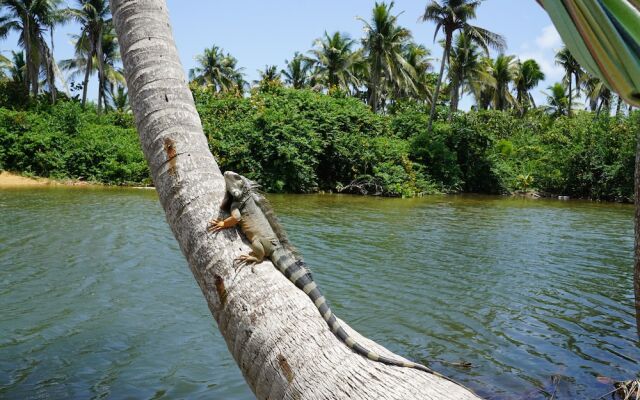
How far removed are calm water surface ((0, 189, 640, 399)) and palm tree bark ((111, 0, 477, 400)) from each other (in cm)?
375

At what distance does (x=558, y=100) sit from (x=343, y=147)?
35144 mm

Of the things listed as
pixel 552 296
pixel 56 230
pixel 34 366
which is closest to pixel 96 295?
pixel 34 366

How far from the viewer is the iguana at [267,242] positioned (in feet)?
7.60

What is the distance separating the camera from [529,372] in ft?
22.5

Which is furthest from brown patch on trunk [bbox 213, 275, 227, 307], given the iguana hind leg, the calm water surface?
the calm water surface

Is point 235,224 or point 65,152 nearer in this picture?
point 235,224

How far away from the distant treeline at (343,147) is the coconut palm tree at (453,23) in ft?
11.7

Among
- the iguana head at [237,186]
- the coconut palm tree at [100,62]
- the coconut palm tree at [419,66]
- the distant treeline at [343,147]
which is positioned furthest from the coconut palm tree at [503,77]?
the iguana head at [237,186]

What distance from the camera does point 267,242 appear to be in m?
3.01

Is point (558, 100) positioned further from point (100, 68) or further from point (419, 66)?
point (100, 68)

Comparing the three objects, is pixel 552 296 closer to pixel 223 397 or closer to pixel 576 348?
pixel 576 348

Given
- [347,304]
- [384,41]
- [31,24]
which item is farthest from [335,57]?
[347,304]

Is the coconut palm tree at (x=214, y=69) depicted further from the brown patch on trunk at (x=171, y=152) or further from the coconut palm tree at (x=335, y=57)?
the brown patch on trunk at (x=171, y=152)

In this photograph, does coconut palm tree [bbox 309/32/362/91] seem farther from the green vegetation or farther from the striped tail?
the striped tail
